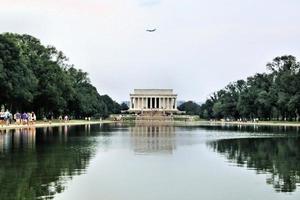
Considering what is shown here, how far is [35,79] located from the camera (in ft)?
247

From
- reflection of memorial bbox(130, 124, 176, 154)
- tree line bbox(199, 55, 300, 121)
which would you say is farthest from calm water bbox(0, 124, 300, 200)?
tree line bbox(199, 55, 300, 121)

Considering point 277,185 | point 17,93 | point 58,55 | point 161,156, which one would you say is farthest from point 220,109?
point 277,185

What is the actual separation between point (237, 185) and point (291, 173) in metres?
3.39

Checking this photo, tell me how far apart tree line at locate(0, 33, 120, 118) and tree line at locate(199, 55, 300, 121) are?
106 feet

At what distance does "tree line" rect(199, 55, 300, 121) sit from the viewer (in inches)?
3782

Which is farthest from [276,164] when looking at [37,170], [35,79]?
[35,79]

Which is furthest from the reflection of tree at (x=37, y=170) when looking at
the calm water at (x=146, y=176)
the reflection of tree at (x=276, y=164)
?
the reflection of tree at (x=276, y=164)

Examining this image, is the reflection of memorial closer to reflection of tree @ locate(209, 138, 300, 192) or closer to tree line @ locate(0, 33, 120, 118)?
reflection of tree @ locate(209, 138, 300, 192)

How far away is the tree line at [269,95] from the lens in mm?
96062

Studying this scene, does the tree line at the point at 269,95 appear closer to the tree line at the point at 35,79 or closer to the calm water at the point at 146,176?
the tree line at the point at 35,79

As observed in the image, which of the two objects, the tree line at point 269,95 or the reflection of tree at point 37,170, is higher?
the tree line at point 269,95

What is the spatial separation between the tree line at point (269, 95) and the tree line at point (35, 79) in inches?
1270

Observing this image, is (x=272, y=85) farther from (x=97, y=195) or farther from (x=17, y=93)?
(x=97, y=195)

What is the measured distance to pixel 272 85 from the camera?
108 m
